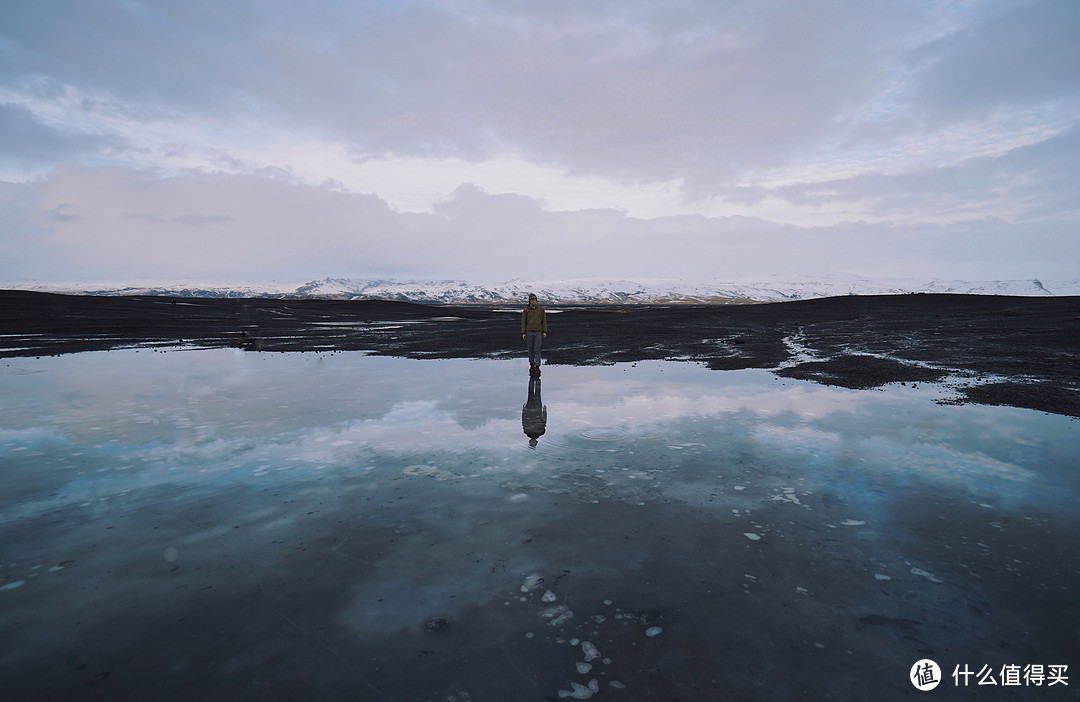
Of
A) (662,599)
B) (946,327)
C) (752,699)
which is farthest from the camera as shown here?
(946,327)

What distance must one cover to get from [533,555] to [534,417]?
545 cm

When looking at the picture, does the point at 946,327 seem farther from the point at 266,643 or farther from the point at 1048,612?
the point at 266,643

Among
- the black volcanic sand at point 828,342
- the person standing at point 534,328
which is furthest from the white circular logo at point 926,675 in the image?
the person standing at point 534,328

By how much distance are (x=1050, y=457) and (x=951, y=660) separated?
20.4 ft

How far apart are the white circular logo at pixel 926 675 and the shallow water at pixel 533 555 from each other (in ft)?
0.21

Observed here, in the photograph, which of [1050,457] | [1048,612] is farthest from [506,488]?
[1050,457]

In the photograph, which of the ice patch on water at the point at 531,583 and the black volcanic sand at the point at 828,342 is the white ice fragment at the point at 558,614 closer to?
the ice patch on water at the point at 531,583

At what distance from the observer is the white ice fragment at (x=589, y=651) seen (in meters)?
3.45

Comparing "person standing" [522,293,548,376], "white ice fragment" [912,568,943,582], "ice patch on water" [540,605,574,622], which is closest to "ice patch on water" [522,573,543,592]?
"ice patch on water" [540,605,574,622]

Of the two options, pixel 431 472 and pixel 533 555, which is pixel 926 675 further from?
pixel 431 472

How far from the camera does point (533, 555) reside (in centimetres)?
478

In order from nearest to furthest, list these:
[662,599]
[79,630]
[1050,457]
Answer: [79,630] → [662,599] → [1050,457]

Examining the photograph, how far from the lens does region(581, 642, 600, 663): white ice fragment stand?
345cm

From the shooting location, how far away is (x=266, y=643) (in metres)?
3.59
